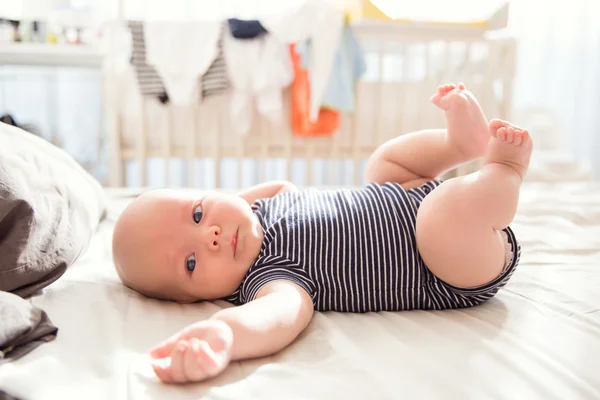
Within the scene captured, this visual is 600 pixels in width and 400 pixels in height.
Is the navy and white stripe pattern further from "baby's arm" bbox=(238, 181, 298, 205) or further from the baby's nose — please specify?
"baby's arm" bbox=(238, 181, 298, 205)

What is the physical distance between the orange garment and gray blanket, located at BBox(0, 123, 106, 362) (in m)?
1.27

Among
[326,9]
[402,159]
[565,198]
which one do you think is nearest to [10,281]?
[402,159]

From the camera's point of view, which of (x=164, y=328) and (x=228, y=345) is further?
(x=164, y=328)

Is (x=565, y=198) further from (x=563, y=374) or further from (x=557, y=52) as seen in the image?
(x=557, y=52)

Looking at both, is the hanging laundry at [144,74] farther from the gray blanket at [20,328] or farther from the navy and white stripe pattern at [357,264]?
the gray blanket at [20,328]

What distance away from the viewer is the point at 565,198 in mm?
1516

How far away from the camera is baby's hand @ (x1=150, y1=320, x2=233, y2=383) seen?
58cm

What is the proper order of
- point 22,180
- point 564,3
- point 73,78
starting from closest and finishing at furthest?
point 22,180, point 73,78, point 564,3

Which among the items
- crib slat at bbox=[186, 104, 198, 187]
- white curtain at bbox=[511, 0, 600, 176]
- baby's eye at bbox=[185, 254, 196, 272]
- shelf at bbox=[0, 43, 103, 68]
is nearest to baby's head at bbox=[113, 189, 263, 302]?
baby's eye at bbox=[185, 254, 196, 272]

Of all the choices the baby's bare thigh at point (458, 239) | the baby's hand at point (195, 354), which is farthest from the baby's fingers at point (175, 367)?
the baby's bare thigh at point (458, 239)

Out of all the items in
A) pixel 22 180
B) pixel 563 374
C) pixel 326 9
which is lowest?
pixel 563 374

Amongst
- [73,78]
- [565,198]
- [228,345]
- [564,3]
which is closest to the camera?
[228,345]

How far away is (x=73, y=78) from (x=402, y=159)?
1.91 metres

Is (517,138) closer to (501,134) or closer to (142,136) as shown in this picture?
(501,134)
